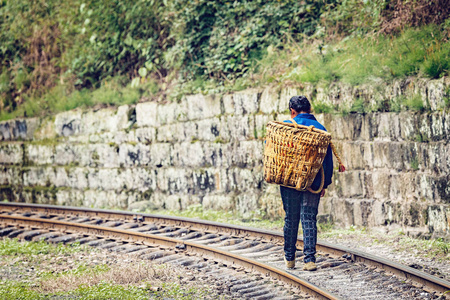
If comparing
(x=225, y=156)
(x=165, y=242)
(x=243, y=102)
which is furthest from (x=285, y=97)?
(x=165, y=242)

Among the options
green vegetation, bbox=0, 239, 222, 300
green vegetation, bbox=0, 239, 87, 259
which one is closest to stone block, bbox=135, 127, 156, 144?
green vegetation, bbox=0, 239, 87, 259

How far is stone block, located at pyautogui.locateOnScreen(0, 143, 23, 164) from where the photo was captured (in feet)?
53.6

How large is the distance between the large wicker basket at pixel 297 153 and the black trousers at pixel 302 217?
7.5 inches

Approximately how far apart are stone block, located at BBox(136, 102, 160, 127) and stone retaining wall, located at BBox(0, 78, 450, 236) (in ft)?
0.08

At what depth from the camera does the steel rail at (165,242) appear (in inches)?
244

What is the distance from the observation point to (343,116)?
394 inches

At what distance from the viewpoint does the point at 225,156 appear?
12141 mm

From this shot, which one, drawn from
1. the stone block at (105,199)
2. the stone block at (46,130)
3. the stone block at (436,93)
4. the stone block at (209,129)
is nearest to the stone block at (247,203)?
the stone block at (209,129)

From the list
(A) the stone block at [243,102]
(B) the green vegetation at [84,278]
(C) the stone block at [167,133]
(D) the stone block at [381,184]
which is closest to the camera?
(B) the green vegetation at [84,278]

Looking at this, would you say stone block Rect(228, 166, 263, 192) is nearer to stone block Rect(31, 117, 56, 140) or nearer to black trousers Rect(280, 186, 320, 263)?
black trousers Rect(280, 186, 320, 263)

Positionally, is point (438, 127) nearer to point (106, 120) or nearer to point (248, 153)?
point (248, 153)

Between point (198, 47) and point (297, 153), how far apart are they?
8589mm

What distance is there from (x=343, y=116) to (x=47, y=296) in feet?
19.2

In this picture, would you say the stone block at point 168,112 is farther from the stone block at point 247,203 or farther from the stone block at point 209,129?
the stone block at point 247,203
